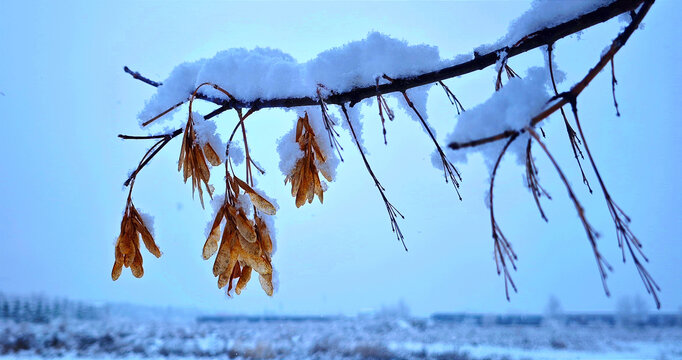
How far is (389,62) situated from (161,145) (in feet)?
0.83

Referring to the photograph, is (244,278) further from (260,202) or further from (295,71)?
(295,71)

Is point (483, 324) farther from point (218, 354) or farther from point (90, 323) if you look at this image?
point (90, 323)

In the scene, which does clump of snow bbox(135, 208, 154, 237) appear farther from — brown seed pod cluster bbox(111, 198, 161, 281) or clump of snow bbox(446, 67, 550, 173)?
clump of snow bbox(446, 67, 550, 173)

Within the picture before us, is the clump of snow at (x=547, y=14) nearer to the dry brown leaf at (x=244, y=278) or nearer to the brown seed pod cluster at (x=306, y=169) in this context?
the brown seed pod cluster at (x=306, y=169)

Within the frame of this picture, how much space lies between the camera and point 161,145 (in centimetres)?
46

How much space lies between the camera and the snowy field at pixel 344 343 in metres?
8.40

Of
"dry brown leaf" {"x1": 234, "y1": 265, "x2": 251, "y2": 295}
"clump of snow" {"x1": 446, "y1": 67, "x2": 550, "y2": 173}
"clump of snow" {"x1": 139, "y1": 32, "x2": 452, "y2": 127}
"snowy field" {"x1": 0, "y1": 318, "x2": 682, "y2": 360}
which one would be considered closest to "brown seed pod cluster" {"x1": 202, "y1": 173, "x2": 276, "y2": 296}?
"dry brown leaf" {"x1": 234, "y1": 265, "x2": 251, "y2": 295}

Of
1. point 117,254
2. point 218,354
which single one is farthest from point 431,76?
point 218,354

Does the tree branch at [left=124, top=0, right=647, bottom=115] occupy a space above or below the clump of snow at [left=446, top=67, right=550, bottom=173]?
above

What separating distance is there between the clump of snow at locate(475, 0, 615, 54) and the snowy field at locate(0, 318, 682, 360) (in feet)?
27.9

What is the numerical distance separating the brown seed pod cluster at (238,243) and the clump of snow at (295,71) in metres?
0.11

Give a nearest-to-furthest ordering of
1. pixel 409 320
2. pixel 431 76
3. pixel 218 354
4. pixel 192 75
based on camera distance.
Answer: pixel 431 76 → pixel 192 75 → pixel 218 354 → pixel 409 320

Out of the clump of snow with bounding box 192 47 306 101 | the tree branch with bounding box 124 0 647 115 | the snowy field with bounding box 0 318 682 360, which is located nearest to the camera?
the tree branch with bounding box 124 0 647 115

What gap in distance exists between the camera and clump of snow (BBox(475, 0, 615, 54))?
14.6 inches
